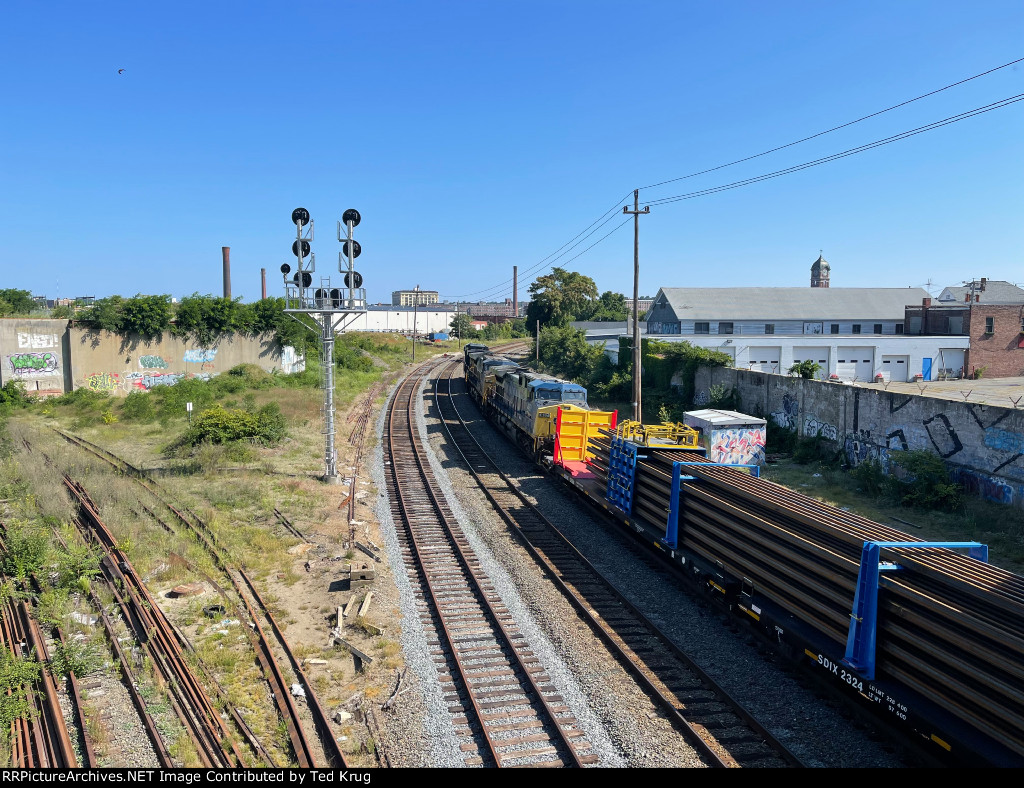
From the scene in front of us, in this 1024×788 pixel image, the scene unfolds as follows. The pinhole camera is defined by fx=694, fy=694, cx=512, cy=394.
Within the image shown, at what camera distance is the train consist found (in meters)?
7.09

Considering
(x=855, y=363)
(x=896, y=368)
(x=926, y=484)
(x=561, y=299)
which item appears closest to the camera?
(x=926, y=484)

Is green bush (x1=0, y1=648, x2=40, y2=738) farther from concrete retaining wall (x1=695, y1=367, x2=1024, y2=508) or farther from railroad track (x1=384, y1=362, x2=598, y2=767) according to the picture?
concrete retaining wall (x1=695, y1=367, x2=1024, y2=508)

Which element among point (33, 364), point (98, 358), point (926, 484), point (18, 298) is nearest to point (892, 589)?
point (926, 484)

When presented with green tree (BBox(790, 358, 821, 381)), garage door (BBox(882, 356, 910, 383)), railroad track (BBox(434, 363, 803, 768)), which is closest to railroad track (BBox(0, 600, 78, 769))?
railroad track (BBox(434, 363, 803, 768))

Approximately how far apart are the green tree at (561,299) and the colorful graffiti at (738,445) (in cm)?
5122

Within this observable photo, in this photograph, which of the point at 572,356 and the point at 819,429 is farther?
the point at 572,356

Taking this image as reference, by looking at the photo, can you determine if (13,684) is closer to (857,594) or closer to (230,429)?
(857,594)

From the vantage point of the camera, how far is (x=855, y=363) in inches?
1811

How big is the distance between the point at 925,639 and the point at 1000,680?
964mm

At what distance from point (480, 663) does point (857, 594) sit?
5595 millimetres

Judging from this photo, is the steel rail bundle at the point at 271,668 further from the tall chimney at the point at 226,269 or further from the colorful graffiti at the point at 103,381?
the tall chimney at the point at 226,269

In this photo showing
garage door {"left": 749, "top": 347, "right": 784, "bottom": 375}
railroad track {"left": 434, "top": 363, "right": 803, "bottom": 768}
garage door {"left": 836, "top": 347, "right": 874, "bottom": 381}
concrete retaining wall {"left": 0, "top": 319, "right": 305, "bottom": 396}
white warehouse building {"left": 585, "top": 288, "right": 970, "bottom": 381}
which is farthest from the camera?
garage door {"left": 749, "top": 347, "right": 784, "bottom": 375}

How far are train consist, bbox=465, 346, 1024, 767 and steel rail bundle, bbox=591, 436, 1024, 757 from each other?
0.02 meters

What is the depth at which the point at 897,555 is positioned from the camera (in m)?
8.59
